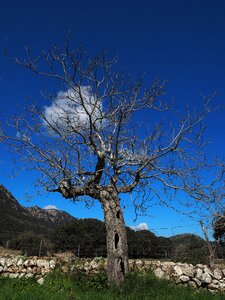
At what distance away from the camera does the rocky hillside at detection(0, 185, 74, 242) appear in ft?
146

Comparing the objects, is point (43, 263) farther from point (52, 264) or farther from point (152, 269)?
point (152, 269)

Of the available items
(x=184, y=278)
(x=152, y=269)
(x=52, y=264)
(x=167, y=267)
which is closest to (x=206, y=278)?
(x=184, y=278)

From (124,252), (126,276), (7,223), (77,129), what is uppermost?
(7,223)

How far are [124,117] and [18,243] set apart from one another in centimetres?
2377

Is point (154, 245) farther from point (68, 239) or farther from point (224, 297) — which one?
point (224, 297)

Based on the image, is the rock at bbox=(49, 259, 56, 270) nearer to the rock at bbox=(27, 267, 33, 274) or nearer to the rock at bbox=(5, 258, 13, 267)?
the rock at bbox=(27, 267, 33, 274)

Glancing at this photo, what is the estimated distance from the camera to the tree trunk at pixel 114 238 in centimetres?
945

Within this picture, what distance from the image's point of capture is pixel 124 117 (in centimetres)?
1093

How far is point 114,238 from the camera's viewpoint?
9812 mm

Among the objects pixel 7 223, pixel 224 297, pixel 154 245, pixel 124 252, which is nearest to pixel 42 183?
pixel 124 252

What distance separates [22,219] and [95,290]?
180ft

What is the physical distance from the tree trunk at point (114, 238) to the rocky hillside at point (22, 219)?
63.7 ft

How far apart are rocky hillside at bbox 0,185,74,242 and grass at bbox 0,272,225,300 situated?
1939 centimetres

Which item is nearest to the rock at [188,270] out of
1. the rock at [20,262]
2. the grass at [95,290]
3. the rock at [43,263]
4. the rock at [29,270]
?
the grass at [95,290]
